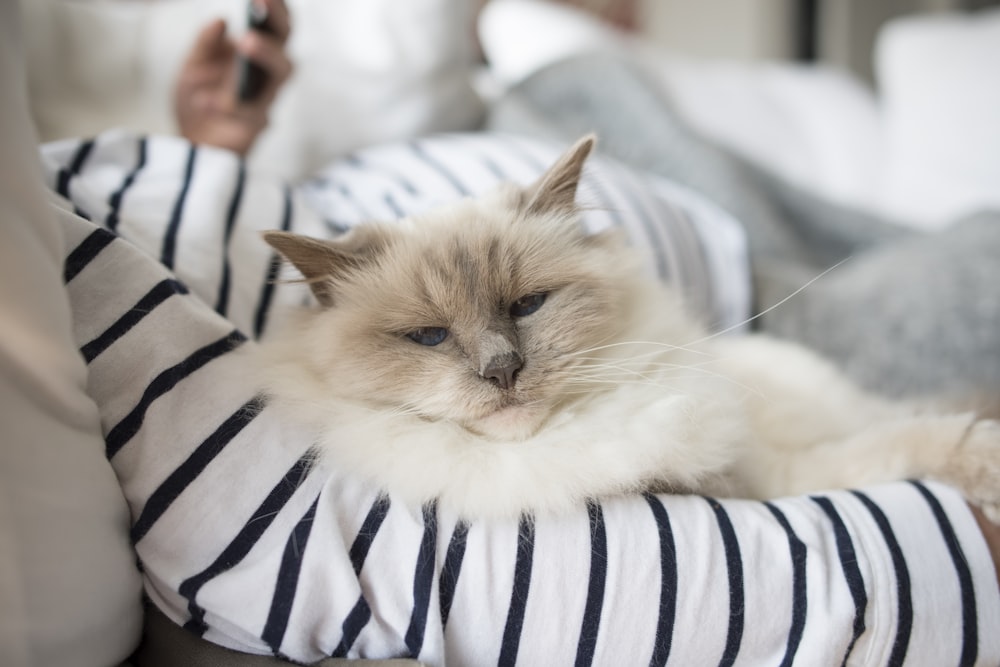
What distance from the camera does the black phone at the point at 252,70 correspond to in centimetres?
120

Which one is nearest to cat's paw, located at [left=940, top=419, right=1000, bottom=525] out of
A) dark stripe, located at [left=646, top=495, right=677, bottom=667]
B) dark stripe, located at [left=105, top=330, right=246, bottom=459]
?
dark stripe, located at [left=646, top=495, right=677, bottom=667]

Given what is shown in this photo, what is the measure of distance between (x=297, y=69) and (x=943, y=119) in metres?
1.97

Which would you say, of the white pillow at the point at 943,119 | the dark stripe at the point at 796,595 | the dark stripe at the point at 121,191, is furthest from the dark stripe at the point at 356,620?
the white pillow at the point at 943,119

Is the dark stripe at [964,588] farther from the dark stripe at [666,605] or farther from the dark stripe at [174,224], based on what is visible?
the dark stripe at [174,224]

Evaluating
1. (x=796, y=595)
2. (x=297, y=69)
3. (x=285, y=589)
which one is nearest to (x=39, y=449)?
(x=285, y=589)

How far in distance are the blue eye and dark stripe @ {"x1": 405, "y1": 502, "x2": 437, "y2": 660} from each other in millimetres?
226

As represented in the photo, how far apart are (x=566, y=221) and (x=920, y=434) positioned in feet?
1.86

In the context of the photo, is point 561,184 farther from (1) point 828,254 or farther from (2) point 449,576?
(1) point 828,254

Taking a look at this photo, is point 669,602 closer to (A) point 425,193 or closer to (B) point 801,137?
(A) point 425,193

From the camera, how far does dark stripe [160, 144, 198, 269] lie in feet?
2.97

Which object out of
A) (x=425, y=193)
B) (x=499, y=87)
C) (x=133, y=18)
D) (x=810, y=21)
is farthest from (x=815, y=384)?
(x=810, y=21)

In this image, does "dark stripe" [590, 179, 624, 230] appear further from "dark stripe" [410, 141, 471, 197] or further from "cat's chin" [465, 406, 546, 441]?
"cat's chin" [465, 406, 546, 441]

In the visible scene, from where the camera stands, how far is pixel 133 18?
166cm

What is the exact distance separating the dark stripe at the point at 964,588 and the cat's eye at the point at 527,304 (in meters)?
0.53
